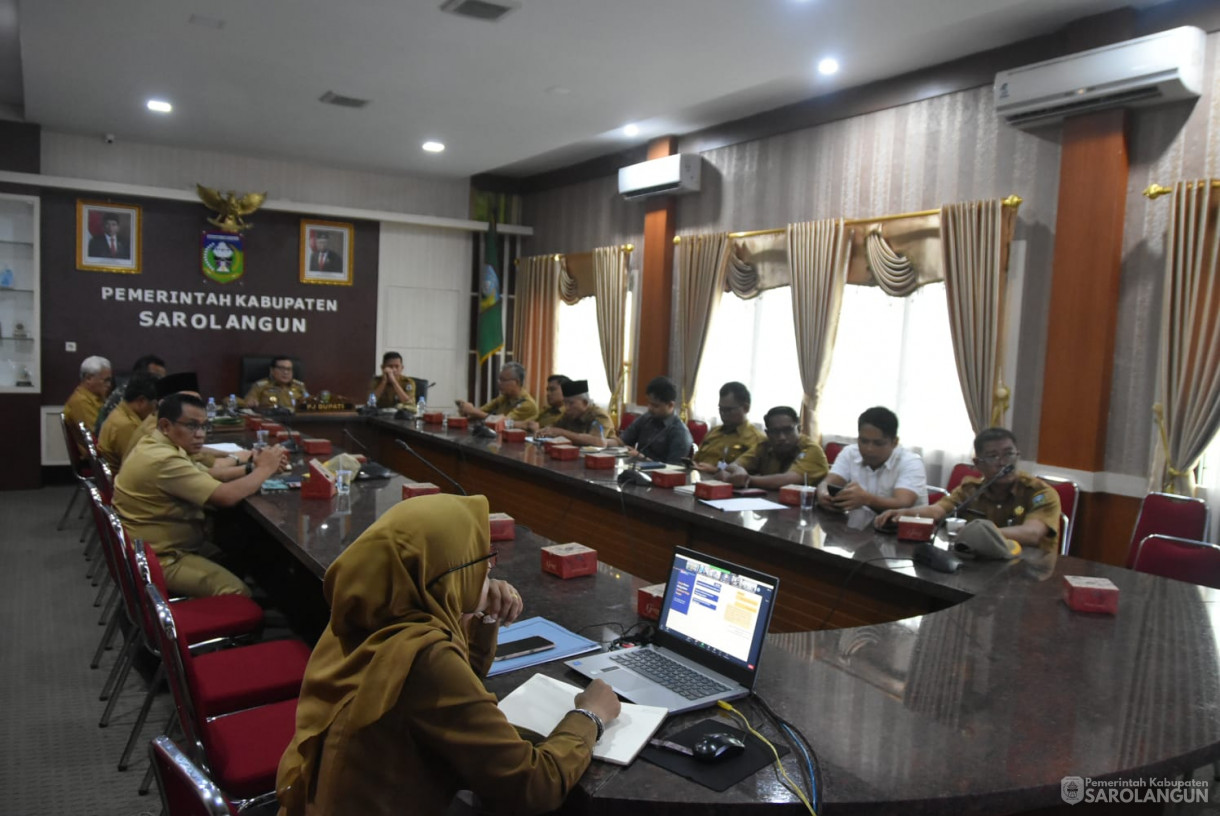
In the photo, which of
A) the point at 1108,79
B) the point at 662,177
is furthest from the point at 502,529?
the point at 662,177

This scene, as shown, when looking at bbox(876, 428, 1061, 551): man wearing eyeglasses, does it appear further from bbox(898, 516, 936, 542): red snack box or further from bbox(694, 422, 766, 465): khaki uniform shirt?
bbox(694, 422, 766, 465): khaki uniform shirt

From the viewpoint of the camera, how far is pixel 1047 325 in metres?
4.33

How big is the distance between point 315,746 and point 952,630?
4.71 ft

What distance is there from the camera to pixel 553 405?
6.43 metres

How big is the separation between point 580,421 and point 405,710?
4.72m

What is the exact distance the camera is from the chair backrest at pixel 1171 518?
3352 mm

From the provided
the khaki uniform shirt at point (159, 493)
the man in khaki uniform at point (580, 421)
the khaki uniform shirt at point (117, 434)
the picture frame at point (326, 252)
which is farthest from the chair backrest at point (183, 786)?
the picture frame at point (326, 252)

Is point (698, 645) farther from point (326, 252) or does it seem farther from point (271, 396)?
point (326, 252)

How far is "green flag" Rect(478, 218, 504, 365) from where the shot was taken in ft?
28.6

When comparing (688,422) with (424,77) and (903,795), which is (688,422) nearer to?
(424,77)

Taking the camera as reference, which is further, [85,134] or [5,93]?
[85,134]

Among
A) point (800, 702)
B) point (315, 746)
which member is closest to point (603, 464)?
point (800, 702)

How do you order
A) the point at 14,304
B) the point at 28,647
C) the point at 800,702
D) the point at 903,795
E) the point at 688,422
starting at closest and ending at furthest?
the point at 903,795 < the point at 800,702 < the point at 28,647 < the point at 688,422 < the point at 14,304

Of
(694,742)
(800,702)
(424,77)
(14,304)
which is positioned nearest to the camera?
(694,742)
